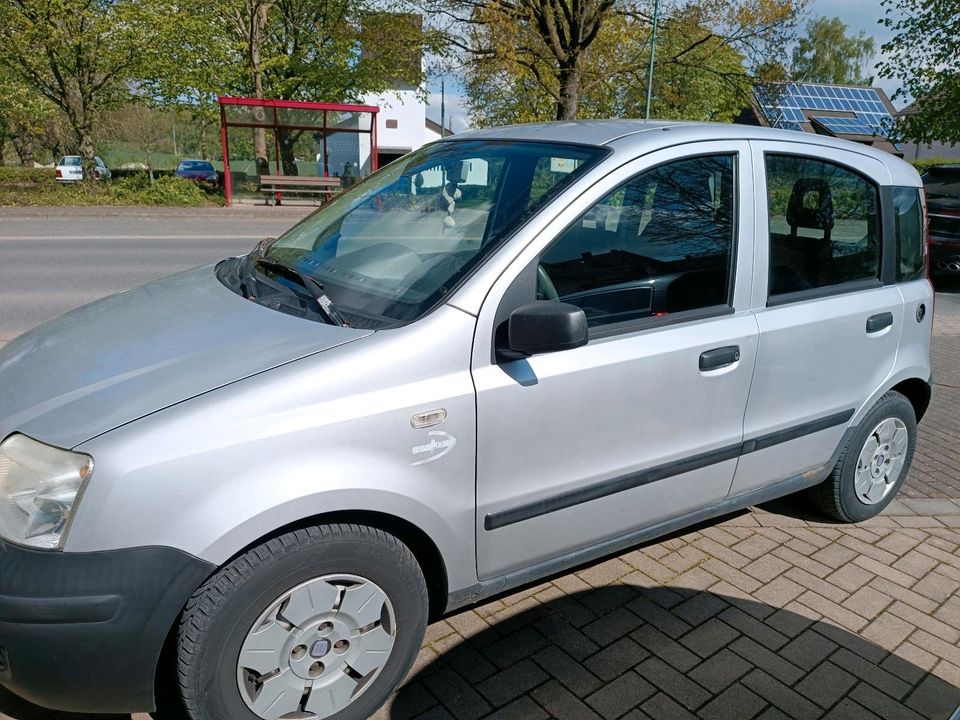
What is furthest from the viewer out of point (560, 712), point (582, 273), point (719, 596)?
point (719, 596)

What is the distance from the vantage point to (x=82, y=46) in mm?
19969

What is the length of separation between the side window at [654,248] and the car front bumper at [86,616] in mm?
1406

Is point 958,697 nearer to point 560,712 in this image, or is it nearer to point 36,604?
point 560,712

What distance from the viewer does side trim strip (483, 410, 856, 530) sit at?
8.02 feet

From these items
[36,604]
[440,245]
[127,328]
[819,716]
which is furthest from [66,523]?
[819,716]

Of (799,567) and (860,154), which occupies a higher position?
(860,154)

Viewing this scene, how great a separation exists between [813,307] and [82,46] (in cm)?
2212

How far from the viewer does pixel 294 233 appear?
3.27 m

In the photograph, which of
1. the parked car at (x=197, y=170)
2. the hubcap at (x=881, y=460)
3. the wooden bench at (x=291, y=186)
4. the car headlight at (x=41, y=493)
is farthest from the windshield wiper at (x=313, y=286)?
the parked car at (x=197, y=170)

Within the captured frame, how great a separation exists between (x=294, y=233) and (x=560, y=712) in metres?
2.15

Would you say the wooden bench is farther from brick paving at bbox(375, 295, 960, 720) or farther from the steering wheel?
the steering wheel

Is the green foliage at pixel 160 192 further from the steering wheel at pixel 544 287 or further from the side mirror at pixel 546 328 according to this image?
the side mirror at pixel 546 328

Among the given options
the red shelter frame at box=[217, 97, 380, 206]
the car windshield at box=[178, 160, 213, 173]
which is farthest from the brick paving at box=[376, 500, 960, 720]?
the car windshield at box=[178, 160, 213, 173]

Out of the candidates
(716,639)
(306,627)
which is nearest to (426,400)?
(306,627)
